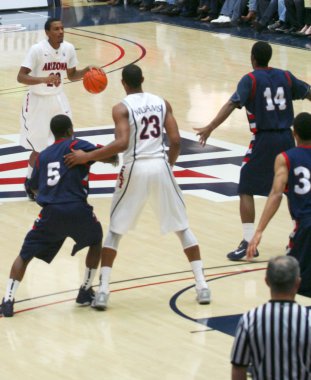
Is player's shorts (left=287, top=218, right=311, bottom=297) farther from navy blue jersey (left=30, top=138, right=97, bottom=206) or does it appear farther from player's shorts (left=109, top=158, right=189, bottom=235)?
navy blue jersey (left=30, top=138, right=97, bottom=206)

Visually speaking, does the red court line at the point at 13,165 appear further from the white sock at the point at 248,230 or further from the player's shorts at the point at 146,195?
the player's shorts at the point at 146,195

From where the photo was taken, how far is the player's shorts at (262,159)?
385 inches

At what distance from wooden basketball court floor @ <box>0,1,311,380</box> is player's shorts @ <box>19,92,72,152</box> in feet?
1.97

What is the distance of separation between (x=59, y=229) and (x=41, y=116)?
371cm

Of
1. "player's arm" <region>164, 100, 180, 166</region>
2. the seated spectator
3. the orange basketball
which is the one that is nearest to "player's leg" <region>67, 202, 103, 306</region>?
"player's arm" <region>164, 100, 180, 166</region>

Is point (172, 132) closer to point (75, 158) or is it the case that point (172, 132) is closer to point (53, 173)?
point (75, 158)

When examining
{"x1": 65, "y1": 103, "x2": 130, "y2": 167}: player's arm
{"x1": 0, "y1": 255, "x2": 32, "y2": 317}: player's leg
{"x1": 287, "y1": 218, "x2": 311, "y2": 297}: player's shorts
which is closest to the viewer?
{"x1": 287, "y1": 218, "x2": 311, "y2": 297}: player's shorts

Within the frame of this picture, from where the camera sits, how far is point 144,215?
37.1 feet

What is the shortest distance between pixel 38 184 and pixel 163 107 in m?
1.07

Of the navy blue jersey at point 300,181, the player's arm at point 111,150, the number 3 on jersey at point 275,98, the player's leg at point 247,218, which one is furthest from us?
the player's leg at point 247,218

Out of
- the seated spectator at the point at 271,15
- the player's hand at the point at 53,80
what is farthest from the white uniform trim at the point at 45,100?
the seated spectator at the point at 271,15

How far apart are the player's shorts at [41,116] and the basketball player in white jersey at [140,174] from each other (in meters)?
3.41

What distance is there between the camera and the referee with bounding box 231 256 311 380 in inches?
205

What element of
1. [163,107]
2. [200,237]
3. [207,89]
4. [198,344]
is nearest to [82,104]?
[207,89]
